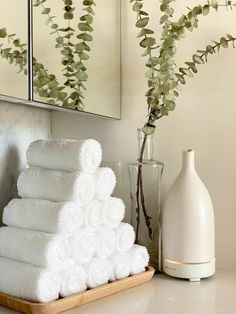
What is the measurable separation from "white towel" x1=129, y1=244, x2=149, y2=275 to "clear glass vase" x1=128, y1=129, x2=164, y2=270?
9 centimetres

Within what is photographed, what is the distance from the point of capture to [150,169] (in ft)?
3.76

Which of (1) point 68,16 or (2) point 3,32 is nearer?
(2) point 3,32

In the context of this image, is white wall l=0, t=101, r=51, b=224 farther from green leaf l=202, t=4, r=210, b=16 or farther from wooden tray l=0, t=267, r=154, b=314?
green leaf l=202, t=4, r=210, b=16

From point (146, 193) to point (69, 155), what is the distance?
0.95 feet

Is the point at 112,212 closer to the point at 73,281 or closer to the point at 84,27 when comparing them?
the point at 73,281

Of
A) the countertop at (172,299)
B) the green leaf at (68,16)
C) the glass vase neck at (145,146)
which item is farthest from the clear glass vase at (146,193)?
the green leaf at (68,16)

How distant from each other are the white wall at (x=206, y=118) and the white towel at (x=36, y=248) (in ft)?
1.28

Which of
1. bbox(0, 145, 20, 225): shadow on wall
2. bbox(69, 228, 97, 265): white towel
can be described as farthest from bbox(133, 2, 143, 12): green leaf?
bbox(69, 228, 97, 265): white towel

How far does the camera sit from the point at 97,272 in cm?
93

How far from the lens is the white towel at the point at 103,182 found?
3.14ft

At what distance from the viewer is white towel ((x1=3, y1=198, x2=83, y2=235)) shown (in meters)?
0.87

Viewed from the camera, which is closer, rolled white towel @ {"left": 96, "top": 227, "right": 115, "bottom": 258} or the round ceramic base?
rolled white towel @ {"left": 96, "top": 227, "right": 115, "bottom": 258}

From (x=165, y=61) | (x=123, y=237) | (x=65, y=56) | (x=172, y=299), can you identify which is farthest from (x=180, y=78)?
(x=172, y=299)

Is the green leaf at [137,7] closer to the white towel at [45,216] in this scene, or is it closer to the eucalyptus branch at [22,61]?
the eucalyptus branch at [22,61]
